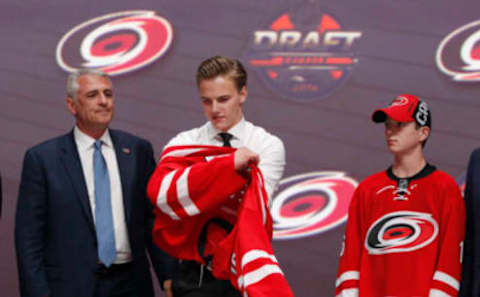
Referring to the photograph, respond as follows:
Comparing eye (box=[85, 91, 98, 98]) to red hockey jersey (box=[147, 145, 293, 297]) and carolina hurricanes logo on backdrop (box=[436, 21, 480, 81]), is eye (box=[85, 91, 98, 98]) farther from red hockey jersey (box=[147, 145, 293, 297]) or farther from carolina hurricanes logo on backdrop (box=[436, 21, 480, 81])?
carolina hurricanes logo on backdrop (box=[436, 21, 480, 81])

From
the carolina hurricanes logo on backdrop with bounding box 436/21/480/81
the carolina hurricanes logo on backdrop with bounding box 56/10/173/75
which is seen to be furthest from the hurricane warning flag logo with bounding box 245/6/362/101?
the carolina hurricanes logo on backdrop with bounding box 56/10/173/75

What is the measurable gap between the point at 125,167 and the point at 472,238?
1372 millimetres

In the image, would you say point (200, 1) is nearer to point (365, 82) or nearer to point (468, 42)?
point (365, 82)

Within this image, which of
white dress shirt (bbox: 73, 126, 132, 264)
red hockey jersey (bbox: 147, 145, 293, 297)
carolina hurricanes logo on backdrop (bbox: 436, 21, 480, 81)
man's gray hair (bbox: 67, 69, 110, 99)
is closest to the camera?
red hockey jersey (bbox: 147, 145, 293, 297)

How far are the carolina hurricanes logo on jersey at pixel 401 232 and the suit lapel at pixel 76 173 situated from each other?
110 centimetres

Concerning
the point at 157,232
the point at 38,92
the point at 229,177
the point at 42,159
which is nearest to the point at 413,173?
the point at 229,177

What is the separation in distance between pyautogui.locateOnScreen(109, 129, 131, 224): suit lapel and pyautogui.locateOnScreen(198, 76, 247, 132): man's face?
51cm

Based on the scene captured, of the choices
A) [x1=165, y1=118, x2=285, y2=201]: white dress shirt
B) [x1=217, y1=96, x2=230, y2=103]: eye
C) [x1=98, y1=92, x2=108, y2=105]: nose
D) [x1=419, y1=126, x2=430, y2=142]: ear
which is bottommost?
[x1=165, y1=118, x2=285, y2=201]: white dress shirt

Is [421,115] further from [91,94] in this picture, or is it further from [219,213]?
[91,94]

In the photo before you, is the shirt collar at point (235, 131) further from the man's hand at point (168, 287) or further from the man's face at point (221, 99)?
the man's hand at point (168, 287)

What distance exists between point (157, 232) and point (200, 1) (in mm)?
2088

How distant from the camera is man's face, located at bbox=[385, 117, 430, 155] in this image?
261 cm

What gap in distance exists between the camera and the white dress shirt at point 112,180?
8.55 feet

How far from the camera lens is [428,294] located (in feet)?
8.03
